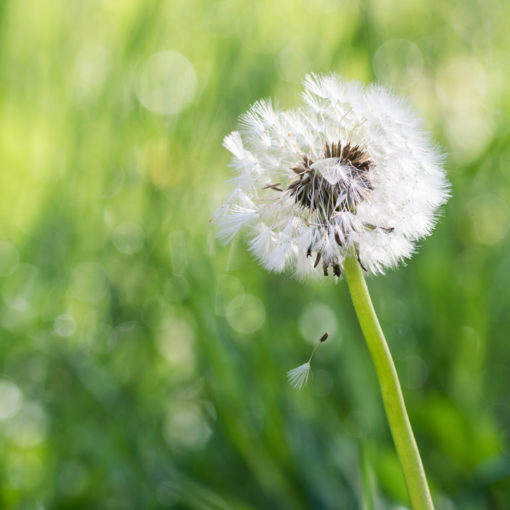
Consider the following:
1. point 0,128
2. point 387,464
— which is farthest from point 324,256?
point 0,128

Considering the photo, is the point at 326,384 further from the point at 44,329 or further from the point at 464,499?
the point at 44,329

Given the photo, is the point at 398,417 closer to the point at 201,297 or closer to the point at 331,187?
the point at 331,187

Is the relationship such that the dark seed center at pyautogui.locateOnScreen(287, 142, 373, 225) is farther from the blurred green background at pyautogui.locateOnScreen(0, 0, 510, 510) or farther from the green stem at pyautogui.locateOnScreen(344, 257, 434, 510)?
the blurred green background at pyautogui.locateOnScreen(0, 0, 510, 510)

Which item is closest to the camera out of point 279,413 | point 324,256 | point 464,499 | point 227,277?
point 324,256

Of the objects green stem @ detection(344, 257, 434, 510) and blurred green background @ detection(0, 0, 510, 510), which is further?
blurred green background @ detection(0, 0, 510, 510)

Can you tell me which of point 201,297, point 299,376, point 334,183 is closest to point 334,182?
point 334,183

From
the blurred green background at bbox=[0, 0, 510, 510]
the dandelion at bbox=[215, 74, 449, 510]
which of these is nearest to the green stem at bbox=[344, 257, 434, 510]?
the dandelion at bbox=[215, 74, 449, 510]

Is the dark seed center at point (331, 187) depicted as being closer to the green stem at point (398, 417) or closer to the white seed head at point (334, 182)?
the white seed head at point (334, 182)
